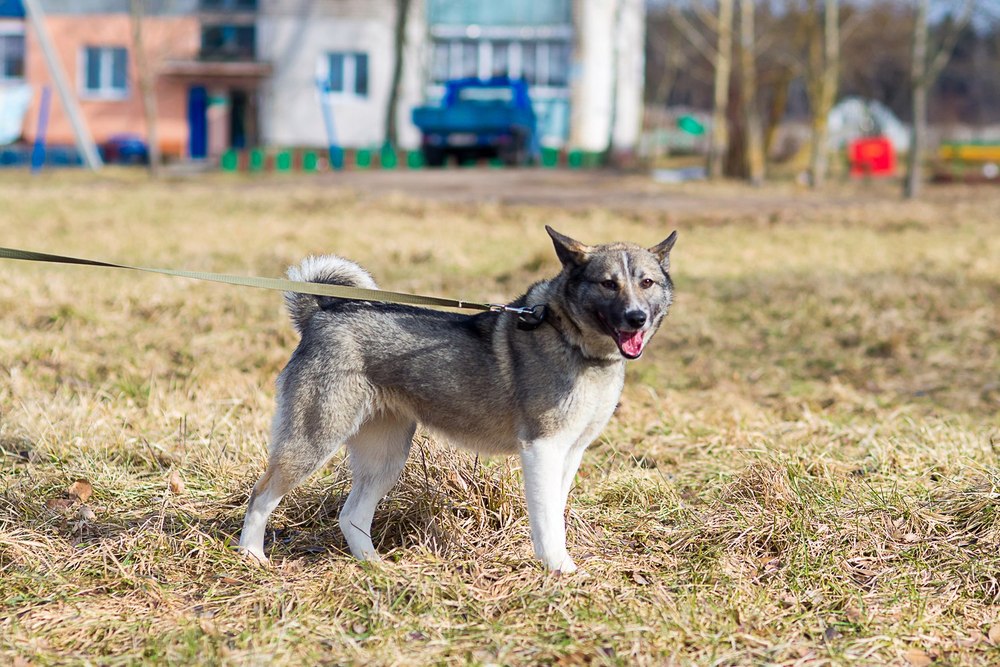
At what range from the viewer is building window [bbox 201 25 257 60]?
133ft

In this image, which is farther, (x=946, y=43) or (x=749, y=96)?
(x=749, y=96)

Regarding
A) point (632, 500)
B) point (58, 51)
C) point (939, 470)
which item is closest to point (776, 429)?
point (939, 470)

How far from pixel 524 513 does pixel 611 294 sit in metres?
1.14

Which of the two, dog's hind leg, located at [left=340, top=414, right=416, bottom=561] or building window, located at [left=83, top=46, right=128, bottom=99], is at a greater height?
building window, located at [left=83, top=46, right=128, bottom=99]

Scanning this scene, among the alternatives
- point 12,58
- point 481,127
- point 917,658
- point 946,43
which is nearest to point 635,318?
point 917,658

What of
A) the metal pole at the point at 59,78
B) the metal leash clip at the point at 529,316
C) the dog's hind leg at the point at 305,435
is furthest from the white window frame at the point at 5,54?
the metal leash clip at the point at 529,316

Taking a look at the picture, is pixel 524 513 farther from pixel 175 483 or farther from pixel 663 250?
pixel 175 483

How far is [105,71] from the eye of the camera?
133 feet

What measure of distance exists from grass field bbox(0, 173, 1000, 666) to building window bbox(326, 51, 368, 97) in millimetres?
31372

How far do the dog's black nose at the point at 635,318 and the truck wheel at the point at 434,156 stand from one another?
28023mm

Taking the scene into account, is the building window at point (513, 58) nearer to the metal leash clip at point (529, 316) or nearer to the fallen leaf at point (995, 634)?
the metal leash clip at point (529, 316)

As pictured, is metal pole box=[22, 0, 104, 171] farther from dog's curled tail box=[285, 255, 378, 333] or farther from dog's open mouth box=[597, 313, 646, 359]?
dog's open mouth box=[597, 313, 646, 359]

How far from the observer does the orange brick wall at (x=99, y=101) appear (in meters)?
40.0

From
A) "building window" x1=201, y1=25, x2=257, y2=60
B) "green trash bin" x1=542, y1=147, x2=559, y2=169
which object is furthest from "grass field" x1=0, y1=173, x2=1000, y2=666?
"building window" x1=201, y1=25, x2=257, y2=60
